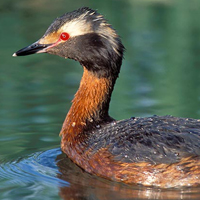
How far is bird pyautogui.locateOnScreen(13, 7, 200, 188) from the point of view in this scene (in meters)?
7.61

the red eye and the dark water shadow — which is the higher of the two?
the red eye

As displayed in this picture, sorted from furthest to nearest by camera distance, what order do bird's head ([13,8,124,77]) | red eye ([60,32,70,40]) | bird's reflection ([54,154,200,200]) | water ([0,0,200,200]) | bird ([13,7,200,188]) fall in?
red eye ([60,32,70,40]) → bird's head ([13,8,124,77]) → water ([0,0,200,200]) → bird ([13,7,200,188]) → bird's reflection ([54,154,200,200])

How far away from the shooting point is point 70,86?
39.3ft

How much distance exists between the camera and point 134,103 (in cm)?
1103

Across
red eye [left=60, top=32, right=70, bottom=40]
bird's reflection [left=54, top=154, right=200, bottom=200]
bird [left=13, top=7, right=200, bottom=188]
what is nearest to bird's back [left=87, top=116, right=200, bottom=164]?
bird [left=13, top=7, right=200, bottom=188]

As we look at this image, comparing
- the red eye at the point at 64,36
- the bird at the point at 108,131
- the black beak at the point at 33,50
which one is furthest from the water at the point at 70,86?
the red eye at the point at 64,36

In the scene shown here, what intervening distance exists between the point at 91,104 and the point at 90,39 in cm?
96

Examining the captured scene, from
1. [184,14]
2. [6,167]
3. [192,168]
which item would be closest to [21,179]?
[6,167]

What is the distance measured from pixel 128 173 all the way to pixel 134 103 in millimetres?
3379

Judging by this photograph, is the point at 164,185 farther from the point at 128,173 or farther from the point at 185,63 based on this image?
the point at 185,63

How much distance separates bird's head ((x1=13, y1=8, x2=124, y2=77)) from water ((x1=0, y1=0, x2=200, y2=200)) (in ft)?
4.61

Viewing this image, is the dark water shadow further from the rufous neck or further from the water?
the rufous neck

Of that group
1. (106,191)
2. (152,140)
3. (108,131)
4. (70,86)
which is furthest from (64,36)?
(70,86)

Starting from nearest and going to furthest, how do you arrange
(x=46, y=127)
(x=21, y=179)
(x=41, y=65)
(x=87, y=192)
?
(x=87, y=192)
(x=21, y=179)
(x=46, y=127)
(x=41, y=65)
